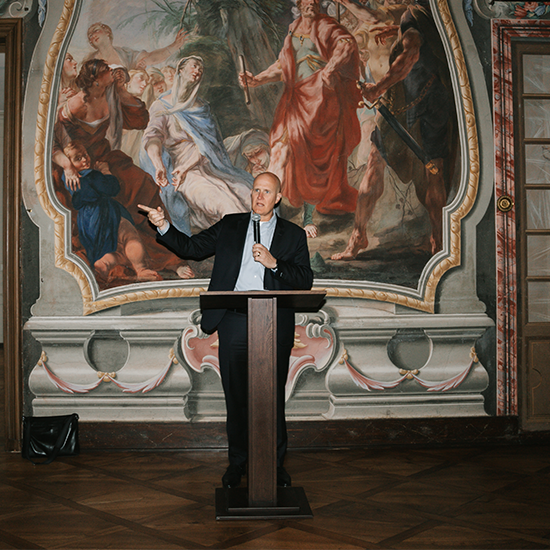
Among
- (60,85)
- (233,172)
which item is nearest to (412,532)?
(233,172)

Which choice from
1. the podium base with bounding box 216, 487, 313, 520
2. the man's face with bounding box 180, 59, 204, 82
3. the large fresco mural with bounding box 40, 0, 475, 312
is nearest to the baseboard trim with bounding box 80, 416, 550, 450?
the large fresco mural with bounding box 40, 0, 475, 312

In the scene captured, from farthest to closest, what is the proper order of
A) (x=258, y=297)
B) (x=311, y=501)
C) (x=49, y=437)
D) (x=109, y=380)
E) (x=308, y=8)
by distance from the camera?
1. (x=308, y=8)
2. (x=109, y=380)
3. (x=49, y=437)
4. (x=311, y=501)
5. (x=258, y=297)

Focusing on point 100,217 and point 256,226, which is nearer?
point 256,226

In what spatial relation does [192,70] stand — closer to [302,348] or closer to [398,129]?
[398,129]

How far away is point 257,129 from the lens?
3.89m

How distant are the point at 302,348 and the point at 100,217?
1.68m

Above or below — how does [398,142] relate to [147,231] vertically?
above

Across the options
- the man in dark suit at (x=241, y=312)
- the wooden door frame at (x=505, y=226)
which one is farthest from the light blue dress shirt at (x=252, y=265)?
the wooden door frame at (x=505, y=226)

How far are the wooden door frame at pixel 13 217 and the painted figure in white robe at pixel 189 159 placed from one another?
2.95ft

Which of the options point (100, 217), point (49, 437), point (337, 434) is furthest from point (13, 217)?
point (337, 434)

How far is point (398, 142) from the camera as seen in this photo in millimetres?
3959

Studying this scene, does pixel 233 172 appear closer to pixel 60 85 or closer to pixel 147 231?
pixel 147 231

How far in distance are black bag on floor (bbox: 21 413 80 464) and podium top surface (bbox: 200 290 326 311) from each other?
5.58 ft

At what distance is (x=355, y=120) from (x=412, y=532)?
270 centimetres
